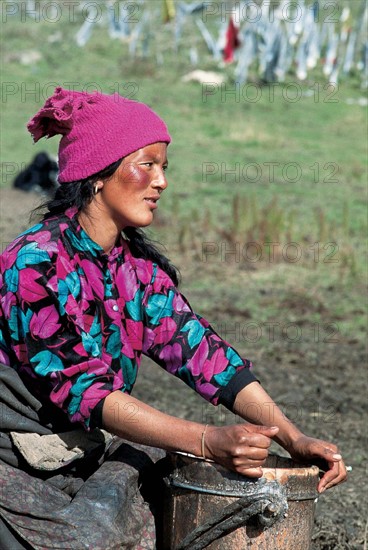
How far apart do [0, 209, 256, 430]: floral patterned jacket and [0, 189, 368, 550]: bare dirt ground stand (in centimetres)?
106

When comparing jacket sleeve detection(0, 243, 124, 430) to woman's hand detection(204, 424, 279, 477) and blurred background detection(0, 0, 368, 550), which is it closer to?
woman's hand detection(204, 424, 279, 477)

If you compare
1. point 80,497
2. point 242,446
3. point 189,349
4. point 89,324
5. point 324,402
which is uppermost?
point 89,324

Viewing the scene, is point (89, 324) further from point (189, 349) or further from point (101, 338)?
point (189, 349)

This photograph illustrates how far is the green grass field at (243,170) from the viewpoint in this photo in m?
8.35

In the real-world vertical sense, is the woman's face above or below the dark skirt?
above

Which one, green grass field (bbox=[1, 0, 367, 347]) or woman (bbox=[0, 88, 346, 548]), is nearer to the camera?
woman (bbox=[0, 88, 346, 548])


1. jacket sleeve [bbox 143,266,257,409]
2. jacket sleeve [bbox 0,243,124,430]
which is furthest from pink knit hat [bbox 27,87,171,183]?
→ jacket sleeve [bbox 143,266,257,409]

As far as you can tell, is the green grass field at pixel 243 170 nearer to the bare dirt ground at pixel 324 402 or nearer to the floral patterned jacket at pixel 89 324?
the bare dirt ground at pixel 324 402

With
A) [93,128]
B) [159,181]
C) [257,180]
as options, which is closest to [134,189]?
[159,181]

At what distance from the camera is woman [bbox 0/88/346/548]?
264 centimetres

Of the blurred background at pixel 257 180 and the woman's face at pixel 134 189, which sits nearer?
the woman's face at pixel 134 189

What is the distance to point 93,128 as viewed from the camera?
2.92m

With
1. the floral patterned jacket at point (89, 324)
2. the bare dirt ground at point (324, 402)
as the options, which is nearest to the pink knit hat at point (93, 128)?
the floral patterned jacket at point (89, 324)

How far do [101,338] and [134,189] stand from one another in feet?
1.55
